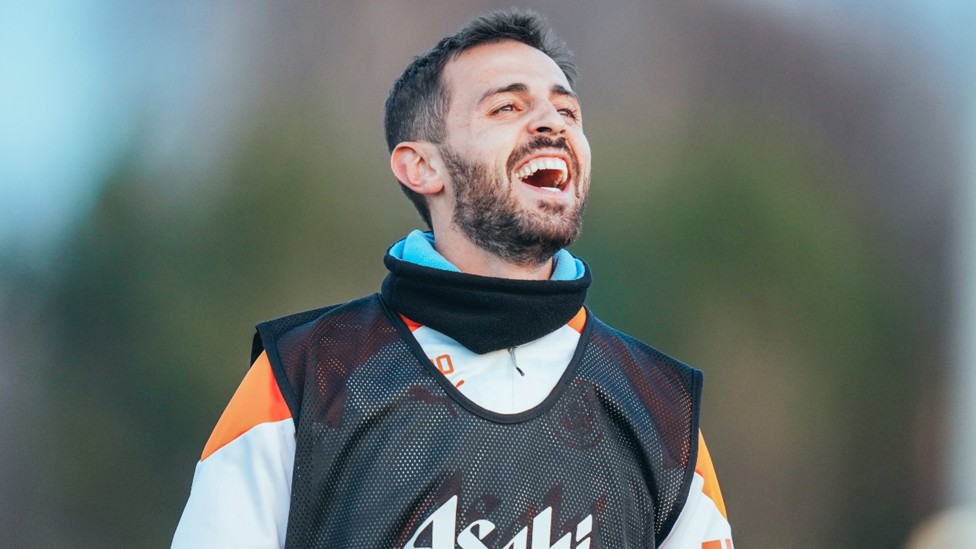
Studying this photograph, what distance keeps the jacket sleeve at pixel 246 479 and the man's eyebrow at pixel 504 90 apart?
0.50 meters

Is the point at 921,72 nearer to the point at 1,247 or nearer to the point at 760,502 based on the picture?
the point at 760,502

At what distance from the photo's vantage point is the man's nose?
4.48 feet

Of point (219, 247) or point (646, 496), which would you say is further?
point (219, 247)

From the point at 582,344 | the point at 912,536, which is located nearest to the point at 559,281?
the point at 582,344

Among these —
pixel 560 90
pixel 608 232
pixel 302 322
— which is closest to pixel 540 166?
pixel 560 90

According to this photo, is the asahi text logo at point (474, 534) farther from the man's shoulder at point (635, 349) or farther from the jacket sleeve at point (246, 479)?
the man's shoulder at point (635, 349)

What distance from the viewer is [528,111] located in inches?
55.2

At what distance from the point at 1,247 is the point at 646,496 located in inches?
66.1

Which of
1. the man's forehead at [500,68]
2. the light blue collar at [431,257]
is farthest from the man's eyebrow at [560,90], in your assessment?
the light blue collar at [431,257]

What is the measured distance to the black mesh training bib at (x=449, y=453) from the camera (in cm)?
119

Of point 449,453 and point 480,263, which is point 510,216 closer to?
point 480,263

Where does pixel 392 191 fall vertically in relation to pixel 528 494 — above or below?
above

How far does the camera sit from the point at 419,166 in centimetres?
147

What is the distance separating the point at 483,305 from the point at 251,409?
12.7 inches
